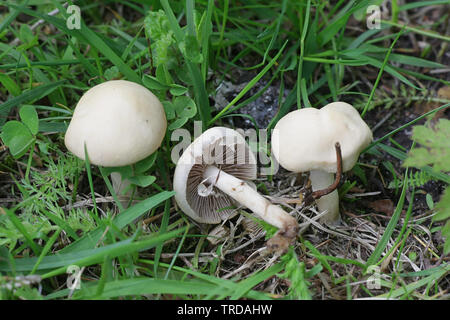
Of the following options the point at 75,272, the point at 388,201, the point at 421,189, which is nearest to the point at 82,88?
the point at 75,272

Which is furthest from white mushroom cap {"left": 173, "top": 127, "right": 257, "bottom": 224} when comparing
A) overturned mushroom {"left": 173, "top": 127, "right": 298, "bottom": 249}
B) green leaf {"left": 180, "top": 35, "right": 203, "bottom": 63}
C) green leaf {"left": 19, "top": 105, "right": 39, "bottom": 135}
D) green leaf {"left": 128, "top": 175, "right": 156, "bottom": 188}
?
green leaf {"left": 19, "top": 105, "right": 39, "bottom": 135}

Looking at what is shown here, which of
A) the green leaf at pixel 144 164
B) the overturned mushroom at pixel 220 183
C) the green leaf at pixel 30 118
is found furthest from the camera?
the green leaf at pixel 30 118

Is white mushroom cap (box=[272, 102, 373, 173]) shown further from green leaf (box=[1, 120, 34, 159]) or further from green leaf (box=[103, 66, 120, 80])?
green leaf (box=[1, 120, 34, 159])

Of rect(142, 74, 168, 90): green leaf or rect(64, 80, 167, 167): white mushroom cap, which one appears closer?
rect(64, 80, 167, 167): white mushroom cap

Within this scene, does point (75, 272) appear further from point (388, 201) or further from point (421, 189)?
point (421, 189)

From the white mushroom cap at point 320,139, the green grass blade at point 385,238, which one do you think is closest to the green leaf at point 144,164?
the white mushroom cap at point 320,139

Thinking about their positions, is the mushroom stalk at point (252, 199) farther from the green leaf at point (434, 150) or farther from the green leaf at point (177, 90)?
the green leaf at point (434, 150)
